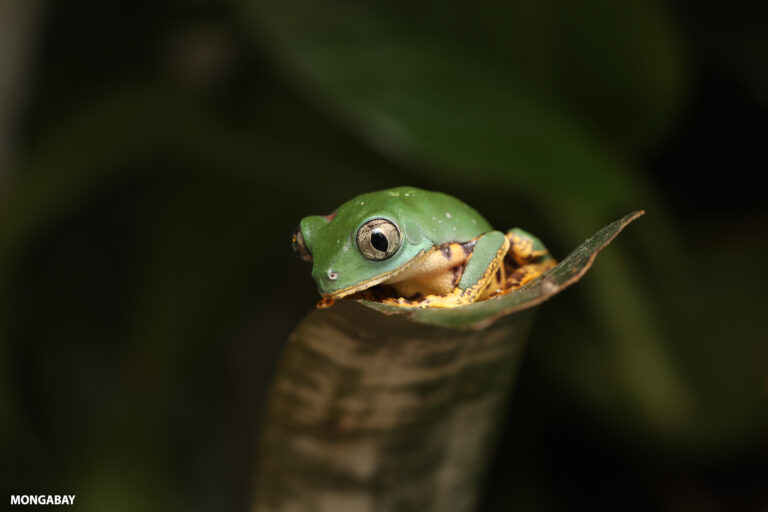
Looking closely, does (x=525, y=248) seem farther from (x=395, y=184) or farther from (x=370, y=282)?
(x=395, y=184)

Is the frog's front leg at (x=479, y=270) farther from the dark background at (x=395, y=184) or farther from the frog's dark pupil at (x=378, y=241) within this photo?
the dark background at (x=395, y=184)

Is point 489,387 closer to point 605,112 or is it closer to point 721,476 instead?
point 605,112

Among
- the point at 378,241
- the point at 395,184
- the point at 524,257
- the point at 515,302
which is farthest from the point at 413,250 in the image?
the point at 395,184

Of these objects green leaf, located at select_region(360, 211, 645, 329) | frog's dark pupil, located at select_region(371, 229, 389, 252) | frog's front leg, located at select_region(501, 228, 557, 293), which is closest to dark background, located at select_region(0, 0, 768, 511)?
frog's front leg, located at select_region(501, 228, 557, 293)

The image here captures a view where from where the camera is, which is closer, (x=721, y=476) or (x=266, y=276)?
(x=721, y=476)

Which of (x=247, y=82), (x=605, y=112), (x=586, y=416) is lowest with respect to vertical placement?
(x=586, y=416)

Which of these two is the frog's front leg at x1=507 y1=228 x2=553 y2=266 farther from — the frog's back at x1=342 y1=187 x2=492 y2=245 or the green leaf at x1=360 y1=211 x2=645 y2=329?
the green leaf at x1=360 y1=211 x2=645 y2=329

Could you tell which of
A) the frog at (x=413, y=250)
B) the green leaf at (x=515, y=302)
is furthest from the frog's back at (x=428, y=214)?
the green leaf at (x=515, y=302)

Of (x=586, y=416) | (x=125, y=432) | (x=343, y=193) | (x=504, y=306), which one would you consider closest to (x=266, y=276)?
(x=343, y=193)
